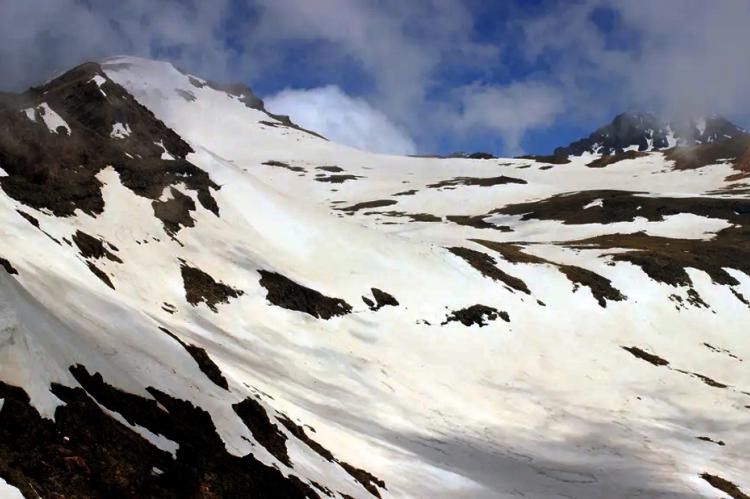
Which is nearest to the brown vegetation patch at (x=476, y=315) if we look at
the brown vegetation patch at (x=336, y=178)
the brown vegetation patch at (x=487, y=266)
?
the brown vegetation patch at (x=487, y=266)

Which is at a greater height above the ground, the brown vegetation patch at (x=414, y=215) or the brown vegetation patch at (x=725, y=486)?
the brown vegetation patch at (x=414, y=215)

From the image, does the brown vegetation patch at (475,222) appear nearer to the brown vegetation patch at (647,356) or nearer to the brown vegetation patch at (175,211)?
the brown vegetation patch at (647,356)

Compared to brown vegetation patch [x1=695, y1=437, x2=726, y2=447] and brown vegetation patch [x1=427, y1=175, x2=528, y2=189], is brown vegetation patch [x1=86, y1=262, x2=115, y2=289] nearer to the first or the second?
brown vegetation patch [x1=695, y1=437, x2=726, y2=447]

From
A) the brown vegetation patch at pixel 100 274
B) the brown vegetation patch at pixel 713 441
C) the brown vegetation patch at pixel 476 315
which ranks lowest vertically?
the brown vegetation patch at pixel 100 274

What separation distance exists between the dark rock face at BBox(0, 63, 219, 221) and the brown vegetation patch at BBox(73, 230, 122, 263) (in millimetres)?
2824

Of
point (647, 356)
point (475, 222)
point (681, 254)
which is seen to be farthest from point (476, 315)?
point (475, 222)

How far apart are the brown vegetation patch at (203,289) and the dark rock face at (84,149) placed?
6.85 metres

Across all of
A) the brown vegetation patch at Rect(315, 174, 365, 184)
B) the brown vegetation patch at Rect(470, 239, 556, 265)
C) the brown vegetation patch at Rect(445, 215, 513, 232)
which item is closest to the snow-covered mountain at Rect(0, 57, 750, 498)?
the brown vegetation patch at Rect(470, 239, 556, 265)

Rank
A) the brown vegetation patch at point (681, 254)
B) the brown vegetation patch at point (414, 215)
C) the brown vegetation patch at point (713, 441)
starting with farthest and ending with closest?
the brown vegetation patch at point (414, 215) → the brown vegetation patch at point (681, 254) → the brown vegetation patch at point (713, 441)

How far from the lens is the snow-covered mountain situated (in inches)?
504

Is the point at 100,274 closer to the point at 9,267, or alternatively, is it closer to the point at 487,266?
the point at 9,267

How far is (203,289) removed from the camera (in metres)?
40.1

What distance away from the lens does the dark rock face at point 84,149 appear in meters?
39.1

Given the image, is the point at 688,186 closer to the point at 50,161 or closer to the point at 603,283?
the point at 603,283
